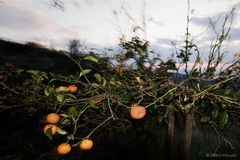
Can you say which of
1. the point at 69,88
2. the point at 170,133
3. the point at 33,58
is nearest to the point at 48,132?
the point at 69,88

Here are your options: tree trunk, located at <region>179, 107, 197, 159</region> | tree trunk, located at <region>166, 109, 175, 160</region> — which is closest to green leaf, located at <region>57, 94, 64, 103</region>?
tree trunk, located at <region>179, 107, 197, 159</region>

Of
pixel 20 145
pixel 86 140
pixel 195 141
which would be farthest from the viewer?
pixel 195 141

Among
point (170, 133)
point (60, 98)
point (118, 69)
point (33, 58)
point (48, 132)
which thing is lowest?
point (170, 133)

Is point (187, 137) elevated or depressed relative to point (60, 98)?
depressed

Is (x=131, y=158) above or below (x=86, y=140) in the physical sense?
below

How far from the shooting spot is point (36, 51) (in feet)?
23.4

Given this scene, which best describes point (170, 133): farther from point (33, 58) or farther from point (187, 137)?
point (33, 58)

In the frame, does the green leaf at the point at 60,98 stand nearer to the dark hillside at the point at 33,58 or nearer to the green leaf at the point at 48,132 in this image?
the green leaf at the point at 48,132

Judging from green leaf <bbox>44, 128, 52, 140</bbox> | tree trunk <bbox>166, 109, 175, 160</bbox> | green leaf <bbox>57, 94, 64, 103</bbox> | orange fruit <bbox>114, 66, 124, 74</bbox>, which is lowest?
tree trunk <bbox>166, 109, 175, 160</bbox>

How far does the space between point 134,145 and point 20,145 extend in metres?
3.59

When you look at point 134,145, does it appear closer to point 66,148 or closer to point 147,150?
point 147,150

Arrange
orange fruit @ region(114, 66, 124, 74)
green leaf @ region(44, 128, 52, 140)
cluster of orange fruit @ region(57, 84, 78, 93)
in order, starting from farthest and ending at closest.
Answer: orange fruit @ region(114, 66, 124, 74) < cluster of orange fruit @ region(57, 84, 78, 93) < green leaf @ region(44, 128, 52, 140)

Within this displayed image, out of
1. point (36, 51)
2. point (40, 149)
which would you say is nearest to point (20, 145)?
point (40, 149)

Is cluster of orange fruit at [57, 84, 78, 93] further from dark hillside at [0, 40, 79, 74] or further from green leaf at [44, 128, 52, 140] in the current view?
dark hillside at [0, 40, 79, 74]
